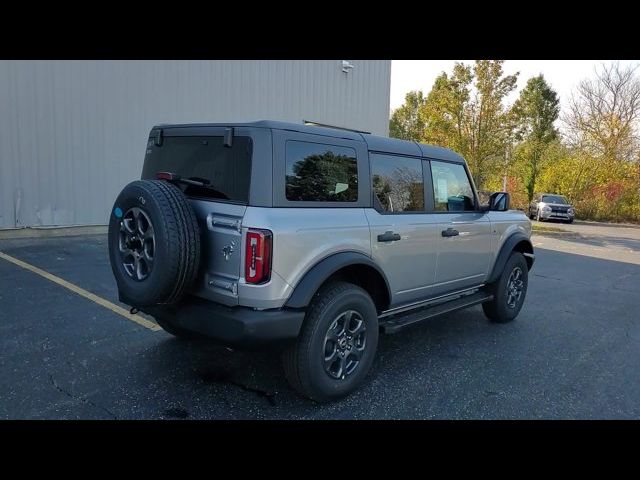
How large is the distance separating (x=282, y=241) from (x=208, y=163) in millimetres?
874

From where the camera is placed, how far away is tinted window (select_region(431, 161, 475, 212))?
430 centimetres

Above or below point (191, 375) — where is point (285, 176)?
above

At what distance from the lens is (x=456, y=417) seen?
9.98 feet

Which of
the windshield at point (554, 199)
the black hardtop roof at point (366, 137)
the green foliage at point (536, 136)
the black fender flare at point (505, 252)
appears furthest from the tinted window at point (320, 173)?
the windshield at point (554, 199)

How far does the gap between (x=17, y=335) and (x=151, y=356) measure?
1398 millimetres

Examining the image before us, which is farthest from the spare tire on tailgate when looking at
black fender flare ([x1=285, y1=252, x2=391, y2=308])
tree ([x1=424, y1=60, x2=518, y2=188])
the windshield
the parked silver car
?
the windshield

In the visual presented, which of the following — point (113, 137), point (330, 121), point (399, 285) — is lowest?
point (399, 285)

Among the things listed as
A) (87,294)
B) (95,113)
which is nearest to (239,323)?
(87,294)

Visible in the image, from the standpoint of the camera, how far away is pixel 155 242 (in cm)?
284

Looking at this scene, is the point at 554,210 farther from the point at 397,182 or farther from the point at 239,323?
the point at 239,323

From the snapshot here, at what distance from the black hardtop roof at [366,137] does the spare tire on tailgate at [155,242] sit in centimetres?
68

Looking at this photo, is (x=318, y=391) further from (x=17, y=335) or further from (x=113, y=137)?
(x=113, y=137)
